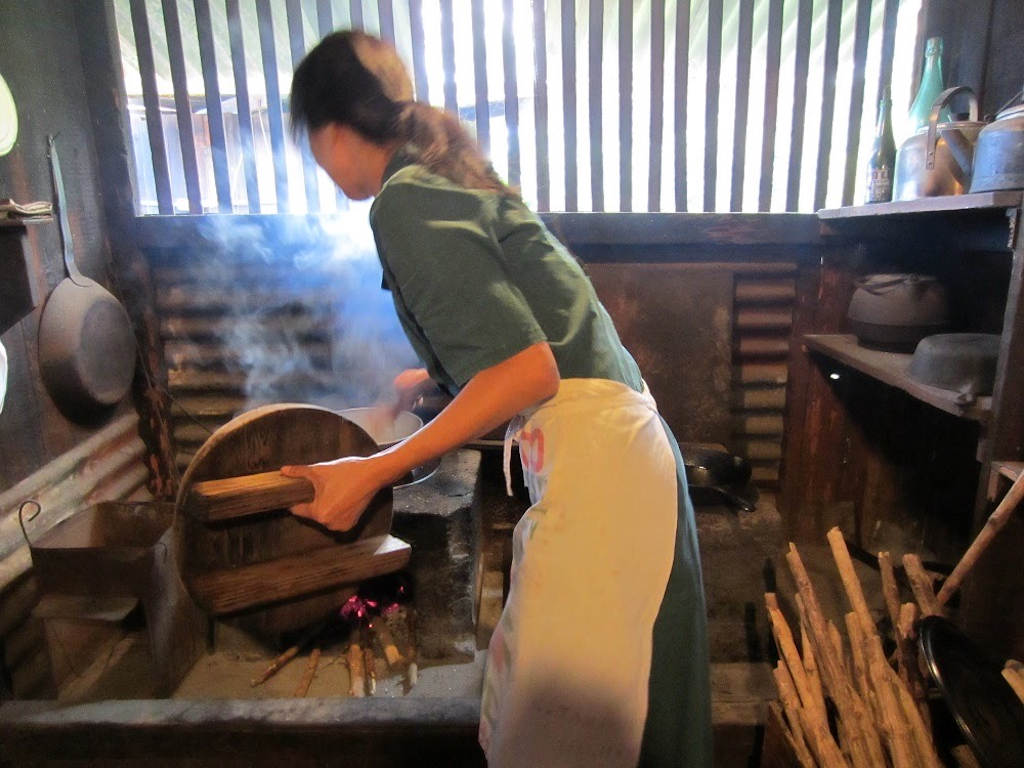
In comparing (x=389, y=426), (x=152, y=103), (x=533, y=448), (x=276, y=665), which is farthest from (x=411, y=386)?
(x=152, y=103)

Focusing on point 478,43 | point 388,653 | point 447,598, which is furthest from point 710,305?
point 388,653

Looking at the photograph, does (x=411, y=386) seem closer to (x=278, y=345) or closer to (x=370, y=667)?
(x=370, y=667)

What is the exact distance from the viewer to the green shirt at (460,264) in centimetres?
138

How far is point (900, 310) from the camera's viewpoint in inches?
133

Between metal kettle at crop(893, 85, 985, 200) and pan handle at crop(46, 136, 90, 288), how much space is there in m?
4.27

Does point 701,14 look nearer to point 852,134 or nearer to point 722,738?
point 852,134

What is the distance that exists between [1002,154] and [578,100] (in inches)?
91.9

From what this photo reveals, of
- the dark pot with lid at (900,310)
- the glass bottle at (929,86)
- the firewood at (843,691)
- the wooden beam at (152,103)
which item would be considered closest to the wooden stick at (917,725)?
the firewood at (843,691)

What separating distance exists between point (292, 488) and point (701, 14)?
4464 millimetres

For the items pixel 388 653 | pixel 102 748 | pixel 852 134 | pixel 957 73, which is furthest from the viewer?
pixel 852 134

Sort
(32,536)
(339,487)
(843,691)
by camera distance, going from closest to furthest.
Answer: (339,487) < (843,691) < (32,536)

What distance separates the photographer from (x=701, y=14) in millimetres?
4426

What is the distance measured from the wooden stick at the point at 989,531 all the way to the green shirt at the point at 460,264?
74.6 inches

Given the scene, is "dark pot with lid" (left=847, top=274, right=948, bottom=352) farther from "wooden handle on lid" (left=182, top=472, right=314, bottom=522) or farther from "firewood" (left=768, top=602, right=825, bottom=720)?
"wooden handle on lid" (left=182, top=472, right=314, bottom=522)
